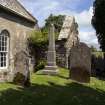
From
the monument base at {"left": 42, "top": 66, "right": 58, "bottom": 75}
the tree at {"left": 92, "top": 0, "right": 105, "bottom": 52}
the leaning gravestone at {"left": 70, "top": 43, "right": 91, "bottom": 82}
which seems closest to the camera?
the leaning gravestone at {"left": 70, "top": 43, "right": 91, "bottom": 82}

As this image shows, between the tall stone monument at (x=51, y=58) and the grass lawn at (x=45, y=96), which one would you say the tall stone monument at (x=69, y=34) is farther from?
the grass lawn at (x=45, y=96)

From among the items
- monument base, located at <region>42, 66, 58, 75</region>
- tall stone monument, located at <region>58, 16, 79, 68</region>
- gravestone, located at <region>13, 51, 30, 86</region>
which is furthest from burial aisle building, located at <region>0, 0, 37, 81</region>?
tall stone monument, located at <region>58, 16, 79, 68</region>

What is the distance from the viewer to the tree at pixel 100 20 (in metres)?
37.2

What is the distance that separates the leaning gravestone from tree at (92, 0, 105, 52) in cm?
1511

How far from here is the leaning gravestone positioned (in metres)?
22.0

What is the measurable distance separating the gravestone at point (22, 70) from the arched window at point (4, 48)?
3347mm

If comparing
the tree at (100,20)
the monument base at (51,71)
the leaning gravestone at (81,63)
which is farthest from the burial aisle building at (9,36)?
the tree at (100,20)

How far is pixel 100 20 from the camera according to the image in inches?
1479

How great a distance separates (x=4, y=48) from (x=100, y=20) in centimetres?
1717

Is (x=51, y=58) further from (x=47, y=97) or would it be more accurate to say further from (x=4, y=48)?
(x=47, y=97)

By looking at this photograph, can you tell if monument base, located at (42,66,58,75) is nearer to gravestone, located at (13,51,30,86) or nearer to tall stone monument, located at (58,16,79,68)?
gravestone, located at (13,51,30,86)

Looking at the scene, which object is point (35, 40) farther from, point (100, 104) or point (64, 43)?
point (100, 104)

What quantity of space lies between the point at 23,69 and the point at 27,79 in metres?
0.74

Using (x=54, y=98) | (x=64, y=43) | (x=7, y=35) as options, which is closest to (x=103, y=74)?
(x=64, y=43)
